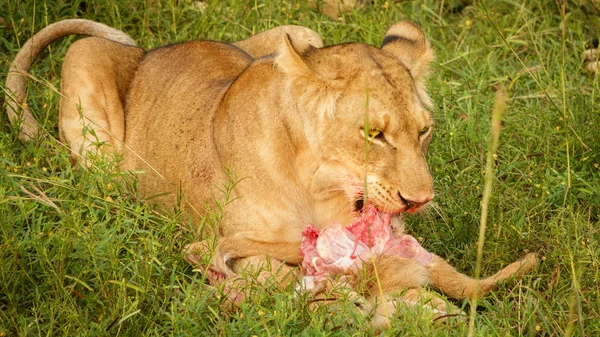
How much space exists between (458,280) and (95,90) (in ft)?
7.22

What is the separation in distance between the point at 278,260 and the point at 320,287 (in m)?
0.32

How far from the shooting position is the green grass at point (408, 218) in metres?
3.39

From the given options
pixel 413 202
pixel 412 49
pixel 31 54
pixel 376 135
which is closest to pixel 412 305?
pixel 413 202

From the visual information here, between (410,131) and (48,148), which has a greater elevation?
(410,131)

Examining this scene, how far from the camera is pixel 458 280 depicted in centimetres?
386

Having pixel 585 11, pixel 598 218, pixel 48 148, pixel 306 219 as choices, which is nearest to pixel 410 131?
pixel 306 219

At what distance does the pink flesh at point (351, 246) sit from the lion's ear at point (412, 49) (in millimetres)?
629

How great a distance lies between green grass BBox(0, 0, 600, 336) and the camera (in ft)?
11.1

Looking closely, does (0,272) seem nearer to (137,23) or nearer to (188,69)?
(188,69)

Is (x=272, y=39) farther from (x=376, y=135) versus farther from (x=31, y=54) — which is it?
(x=376, y=135)

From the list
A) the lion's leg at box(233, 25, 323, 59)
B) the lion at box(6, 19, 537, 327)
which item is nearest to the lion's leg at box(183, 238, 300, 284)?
the lion at box(6, 19, 537, 327)

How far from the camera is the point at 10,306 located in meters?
3.39

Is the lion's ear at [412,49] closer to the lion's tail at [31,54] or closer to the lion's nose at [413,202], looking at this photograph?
the lion's nose at [413,202]

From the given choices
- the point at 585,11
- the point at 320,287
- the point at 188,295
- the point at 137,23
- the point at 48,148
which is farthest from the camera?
the point at 585,11
